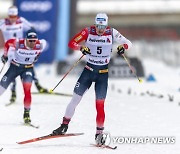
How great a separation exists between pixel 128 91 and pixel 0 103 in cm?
379

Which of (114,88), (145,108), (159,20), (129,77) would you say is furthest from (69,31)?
(159,20)

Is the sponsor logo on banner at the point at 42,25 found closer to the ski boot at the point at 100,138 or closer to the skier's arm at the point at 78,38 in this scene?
the skier's arm at the point at 78,38

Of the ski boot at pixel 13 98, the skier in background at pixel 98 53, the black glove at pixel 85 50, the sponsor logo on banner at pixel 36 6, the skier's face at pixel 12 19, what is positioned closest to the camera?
the black glove at pixel 85 50

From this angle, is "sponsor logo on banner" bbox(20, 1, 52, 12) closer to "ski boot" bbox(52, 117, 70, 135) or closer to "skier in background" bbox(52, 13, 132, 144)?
"ski boot" bbox(52, 117, 70, 135)

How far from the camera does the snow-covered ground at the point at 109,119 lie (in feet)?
27.3

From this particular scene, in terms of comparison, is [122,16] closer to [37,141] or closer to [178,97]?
[178,97]

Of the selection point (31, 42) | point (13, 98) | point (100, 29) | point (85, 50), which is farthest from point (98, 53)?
point (13, 98)

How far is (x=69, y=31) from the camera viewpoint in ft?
72.3

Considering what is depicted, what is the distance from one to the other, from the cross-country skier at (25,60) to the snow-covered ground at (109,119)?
Result: 573 mm

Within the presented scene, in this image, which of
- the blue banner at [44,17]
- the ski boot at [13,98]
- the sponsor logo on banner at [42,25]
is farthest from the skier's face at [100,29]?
the sponsor logo on banner at [42,25]

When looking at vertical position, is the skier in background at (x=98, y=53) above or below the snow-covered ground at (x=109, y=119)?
above

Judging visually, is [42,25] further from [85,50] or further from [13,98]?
[85,50]

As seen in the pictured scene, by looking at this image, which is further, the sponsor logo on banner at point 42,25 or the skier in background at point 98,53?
the sponsor logo on banner at point 42,25

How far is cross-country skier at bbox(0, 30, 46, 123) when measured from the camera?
9.91 m
